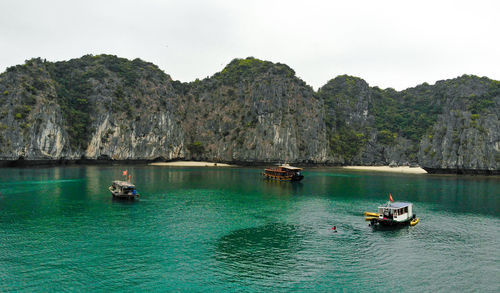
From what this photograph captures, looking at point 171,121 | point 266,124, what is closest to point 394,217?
point 266,124

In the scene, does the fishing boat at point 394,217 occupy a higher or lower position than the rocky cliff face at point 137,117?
lower

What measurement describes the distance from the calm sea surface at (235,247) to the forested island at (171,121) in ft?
292

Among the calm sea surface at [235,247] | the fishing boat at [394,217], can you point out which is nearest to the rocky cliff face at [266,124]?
the calm sea surface at [235,247]

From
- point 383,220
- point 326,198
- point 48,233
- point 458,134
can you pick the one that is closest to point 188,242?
point 48,233

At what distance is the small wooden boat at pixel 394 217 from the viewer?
4101cm

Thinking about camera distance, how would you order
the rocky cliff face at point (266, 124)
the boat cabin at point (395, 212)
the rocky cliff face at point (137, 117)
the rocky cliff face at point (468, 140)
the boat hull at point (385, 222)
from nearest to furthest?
the boat hull at point (385, 222) < the boat cabin at point (395, 212) < the rocky cliff face at point (468, 140) < the rocky cliff face at point (137, 117) < the rocky cliff face at point (266, 124)

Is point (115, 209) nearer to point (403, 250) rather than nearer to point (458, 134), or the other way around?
point (403, 250)

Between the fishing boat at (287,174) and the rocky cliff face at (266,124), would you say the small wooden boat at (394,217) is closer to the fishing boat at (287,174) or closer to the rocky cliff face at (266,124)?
the fishing boat at (287,174)

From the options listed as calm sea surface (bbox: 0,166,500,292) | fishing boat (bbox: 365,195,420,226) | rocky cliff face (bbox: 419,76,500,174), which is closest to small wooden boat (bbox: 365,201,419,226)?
fishing boat (bbox: 365,195,420,226)

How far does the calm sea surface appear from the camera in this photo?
77.3 ft

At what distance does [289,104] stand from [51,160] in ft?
399

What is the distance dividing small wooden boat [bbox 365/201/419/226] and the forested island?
353 ft

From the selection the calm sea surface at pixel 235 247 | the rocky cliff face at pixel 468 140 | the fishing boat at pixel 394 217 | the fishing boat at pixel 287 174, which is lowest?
the calm sea surface at pixel 235 247

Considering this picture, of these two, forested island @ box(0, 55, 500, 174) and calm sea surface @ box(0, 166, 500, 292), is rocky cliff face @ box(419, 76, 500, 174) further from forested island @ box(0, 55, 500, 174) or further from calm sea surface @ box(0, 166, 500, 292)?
calm sea surface @ box(0, 166, 500, 292)
